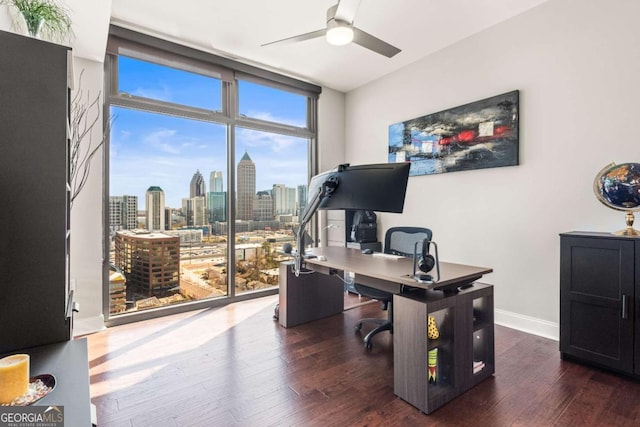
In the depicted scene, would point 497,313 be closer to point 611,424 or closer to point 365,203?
point 611,424

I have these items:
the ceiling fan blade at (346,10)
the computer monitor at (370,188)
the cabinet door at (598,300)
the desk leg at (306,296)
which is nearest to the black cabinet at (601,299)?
the cabinet door at (598,300)

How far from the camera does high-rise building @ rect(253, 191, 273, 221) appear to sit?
4.23 m

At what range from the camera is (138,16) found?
3023 mm

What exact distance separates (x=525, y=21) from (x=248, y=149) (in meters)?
3.24

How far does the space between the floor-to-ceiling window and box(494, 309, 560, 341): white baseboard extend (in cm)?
230

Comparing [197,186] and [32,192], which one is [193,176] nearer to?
[197,186]

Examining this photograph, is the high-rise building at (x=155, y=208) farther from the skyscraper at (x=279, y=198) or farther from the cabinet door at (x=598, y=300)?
the cabinet door at (x=598, y=300)

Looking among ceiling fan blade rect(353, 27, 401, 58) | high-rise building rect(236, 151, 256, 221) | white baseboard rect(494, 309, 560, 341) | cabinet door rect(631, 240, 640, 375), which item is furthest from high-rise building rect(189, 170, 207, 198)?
cabinet door rect(631, 240, 640, 375)

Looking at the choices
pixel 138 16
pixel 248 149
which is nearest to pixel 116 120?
pixel 138 16

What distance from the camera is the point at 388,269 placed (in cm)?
224

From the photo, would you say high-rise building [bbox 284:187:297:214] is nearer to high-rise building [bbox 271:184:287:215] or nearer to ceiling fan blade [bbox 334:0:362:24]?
high-rise building [bbox 271:184:287:215]

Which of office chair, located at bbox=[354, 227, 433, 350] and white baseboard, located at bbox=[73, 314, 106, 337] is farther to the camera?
white baseboard, located at bbox=[73, 314, 106, 337]

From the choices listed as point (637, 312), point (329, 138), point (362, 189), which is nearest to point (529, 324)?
point (637, 312)

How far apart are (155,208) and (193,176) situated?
1.81 feet
